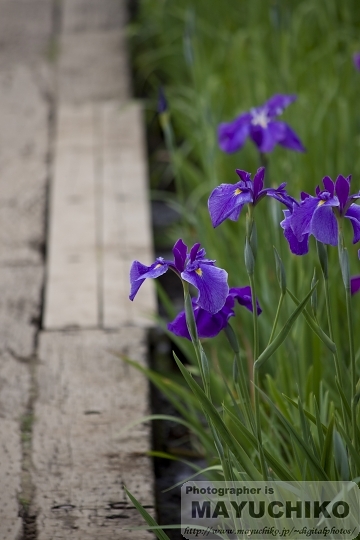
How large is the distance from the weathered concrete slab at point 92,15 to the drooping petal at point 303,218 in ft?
10.5

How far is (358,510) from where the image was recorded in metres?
1.08

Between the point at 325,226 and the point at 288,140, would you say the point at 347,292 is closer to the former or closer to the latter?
the point at 325,226

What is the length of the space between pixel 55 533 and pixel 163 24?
2781 millimetres

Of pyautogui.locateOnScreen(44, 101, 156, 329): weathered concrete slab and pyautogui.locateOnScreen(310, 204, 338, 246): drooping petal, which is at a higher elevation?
pyautogui.locateOnScreen(44, 101, 156, 329): weathered concrete slab

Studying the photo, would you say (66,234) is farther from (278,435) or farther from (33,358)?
(278,435)

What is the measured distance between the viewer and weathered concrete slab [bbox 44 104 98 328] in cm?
205

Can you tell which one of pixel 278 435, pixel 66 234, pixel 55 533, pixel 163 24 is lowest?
pixel 55 533

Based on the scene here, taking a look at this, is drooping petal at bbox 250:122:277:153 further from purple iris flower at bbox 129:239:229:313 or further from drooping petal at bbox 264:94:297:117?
purple iris flower at bbox 129:239:229:313

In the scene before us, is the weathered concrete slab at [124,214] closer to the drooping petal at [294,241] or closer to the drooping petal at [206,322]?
the drooping petal at [206,322]

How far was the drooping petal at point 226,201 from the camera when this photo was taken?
102 cm

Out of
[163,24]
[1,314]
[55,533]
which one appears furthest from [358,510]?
[163,24]

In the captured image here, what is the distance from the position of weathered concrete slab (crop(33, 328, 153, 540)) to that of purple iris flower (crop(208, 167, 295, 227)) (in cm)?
63

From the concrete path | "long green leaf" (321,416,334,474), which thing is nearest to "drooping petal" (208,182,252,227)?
"long green leaf" (321,416,334,474)

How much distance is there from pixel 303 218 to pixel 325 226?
31 mm
